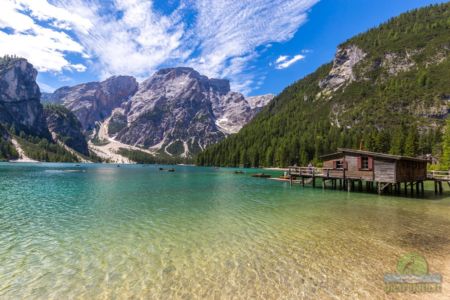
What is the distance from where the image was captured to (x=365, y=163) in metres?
41.7

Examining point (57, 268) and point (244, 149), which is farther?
point (244, 149)

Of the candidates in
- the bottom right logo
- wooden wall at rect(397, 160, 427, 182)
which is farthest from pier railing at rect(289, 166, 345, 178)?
the bottom right logo

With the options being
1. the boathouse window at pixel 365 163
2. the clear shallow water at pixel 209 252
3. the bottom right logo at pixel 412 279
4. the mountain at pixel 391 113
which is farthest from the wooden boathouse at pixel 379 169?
the mountain at pixel 391 113

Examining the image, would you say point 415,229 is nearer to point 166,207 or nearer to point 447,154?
point 166,207

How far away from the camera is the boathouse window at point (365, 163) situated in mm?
40662

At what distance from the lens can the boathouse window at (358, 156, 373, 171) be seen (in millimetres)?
40662

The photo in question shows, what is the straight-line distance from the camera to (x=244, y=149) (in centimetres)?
19225

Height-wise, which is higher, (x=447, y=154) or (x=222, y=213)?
(x=447, y=154)

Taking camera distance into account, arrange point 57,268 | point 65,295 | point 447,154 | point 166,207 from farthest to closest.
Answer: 1. point 447,154
2. point 166,207
3. point 57,268
4. point 65,295

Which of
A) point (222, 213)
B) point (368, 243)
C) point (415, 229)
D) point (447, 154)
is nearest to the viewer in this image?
point (368, 243)

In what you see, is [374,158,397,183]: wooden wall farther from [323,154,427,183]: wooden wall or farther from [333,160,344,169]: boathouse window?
[333,160,344,169]: boathouse window

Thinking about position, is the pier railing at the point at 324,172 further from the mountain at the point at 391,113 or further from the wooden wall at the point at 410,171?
the mountain at the point at 391,113

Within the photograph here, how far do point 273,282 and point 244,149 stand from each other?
600ft

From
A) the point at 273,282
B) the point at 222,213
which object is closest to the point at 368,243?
the point at 273,282
